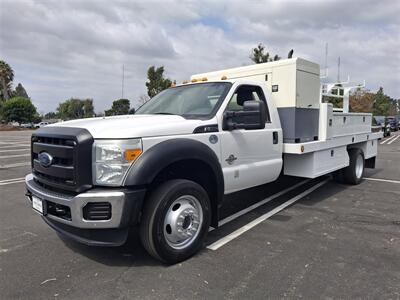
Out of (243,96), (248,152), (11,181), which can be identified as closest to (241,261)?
(248,152)

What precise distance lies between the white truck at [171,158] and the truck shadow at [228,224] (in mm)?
423

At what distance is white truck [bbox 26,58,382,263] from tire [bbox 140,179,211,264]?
0.01 m

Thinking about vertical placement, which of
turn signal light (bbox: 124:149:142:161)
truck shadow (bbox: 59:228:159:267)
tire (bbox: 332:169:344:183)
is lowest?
truck shadow (bbox: 59:228:159:267)

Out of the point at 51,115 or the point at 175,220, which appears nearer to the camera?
the point at 175,220

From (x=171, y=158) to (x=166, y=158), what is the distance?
0.07m

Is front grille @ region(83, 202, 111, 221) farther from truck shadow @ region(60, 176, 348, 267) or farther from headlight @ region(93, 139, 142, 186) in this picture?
truck shadow @ region(60, 176, 348, 267)

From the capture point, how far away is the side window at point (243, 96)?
4.65 metres

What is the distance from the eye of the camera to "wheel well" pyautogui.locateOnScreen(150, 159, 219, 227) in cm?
379

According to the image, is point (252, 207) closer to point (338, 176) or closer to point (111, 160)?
point (338, 176)

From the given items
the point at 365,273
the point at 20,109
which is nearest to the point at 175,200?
the point at 365,273

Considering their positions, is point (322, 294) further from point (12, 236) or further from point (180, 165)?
point (12, 236)

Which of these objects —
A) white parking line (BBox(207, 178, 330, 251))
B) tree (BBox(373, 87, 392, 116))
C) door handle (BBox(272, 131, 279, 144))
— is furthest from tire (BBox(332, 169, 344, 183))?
tree (BBox(373, 87, 392, 116))

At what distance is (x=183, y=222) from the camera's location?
3.79 meters

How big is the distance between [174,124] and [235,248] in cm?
167
